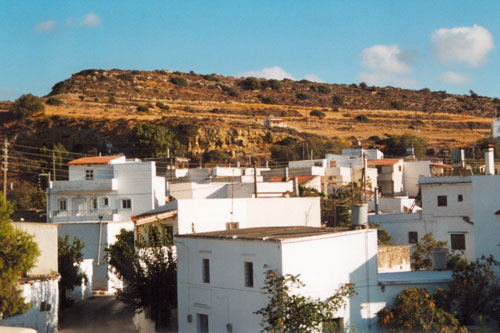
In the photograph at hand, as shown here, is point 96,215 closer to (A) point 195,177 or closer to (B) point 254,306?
(A) point 195,177

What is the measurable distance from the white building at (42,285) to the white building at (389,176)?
34323mm

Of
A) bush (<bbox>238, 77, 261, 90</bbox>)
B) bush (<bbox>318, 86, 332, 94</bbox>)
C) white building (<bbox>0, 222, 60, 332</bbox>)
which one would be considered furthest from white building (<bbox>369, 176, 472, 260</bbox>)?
bush (<bbox>318, 86, 332, 94</bbox>)

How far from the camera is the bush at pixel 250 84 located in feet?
406

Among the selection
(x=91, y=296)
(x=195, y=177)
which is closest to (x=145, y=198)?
(x=195, y=177)

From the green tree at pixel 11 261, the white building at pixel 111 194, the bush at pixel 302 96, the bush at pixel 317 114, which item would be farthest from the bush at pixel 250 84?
the green tree at pixel 11 261

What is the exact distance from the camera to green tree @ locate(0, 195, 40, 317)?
18.3 metres

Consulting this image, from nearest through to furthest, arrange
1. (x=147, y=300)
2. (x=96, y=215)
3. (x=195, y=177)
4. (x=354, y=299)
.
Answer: (x=354, y=299), (x=147, y=300), (x=96, y=215), (x=195, y=177)

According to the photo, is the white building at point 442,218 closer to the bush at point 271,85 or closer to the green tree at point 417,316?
the green tree at point 417,316

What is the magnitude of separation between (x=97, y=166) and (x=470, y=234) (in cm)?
2617

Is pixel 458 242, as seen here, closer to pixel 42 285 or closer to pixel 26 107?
pixel 42 285

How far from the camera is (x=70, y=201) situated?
146ft

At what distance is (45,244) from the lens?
22.6m

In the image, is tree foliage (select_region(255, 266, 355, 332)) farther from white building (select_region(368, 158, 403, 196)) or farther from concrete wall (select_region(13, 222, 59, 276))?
white building (select_region(368, 158, 403, 196))

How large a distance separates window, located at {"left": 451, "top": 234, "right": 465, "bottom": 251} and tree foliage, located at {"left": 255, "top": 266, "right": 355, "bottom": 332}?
57.4 feet
